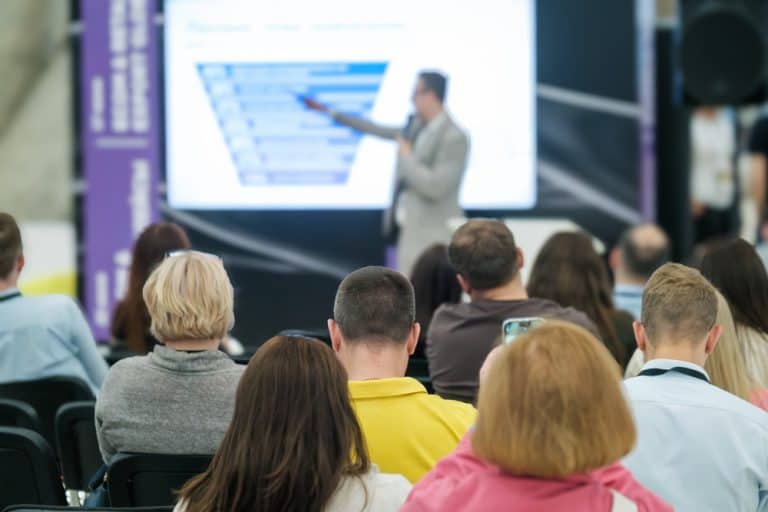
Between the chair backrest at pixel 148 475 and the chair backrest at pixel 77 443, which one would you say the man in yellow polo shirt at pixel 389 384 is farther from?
the chair backrest at pixel 77 443

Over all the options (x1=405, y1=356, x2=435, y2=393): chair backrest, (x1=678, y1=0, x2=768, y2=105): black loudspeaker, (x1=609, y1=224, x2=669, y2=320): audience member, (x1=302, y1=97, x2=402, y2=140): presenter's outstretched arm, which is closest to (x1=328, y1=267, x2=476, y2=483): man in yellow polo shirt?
(x1=405, y1=356, x2=435, y2=393): chair backrest

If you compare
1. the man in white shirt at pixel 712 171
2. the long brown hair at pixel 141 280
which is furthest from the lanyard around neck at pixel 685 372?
the man in white shirt at pixel 712 171

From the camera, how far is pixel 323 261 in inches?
315

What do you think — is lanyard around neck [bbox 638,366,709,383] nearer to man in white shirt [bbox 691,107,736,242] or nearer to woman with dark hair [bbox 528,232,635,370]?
woman with dark hair [bbox 528,232,635,370]

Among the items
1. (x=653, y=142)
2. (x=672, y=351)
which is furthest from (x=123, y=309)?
(x=653, y=142)

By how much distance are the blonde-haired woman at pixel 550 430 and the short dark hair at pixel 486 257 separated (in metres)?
2.13

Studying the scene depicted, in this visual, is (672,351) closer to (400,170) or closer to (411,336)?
(411,336)

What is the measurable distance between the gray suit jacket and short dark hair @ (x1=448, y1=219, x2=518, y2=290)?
3.15 meters

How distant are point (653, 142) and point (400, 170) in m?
1.58

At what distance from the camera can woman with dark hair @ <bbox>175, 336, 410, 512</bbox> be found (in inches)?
83.9

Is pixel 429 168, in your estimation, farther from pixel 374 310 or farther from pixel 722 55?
pixel 374 310

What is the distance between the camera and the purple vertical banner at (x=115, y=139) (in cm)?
802

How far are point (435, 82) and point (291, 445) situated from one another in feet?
17.9

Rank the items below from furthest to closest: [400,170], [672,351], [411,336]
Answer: [400,170] < [411,336] < [672,351]
